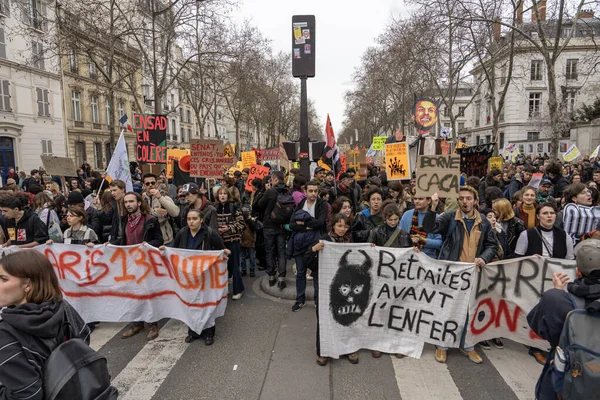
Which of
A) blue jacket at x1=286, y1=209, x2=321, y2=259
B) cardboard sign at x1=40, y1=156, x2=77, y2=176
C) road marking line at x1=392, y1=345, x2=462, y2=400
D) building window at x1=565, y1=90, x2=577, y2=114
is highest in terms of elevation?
building window at x1=565, y1=90, x2=577, y2=114

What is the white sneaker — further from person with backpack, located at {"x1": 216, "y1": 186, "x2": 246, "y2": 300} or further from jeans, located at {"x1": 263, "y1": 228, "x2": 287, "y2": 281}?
jeans, located at {"x1": 263, "y1": 228, "x2": 287, "y2": 281}

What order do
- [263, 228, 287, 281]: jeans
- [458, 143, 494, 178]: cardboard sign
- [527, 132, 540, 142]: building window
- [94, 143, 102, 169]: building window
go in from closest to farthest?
1. [263, 228, 287, 281]: jeans
2. [458, 143, 494, 178]: cardboard sign
3. [94, 143, 102, 169]: building window
4. [527, 132, 540, 142]: building window

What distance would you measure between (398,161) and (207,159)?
3417 mm

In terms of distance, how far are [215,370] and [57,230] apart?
307cm

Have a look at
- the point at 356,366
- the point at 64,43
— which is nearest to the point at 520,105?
the point at 64,43

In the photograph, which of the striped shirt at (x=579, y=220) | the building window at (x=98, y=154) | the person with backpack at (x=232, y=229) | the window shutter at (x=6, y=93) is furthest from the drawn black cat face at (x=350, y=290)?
the building window at (x=98, y=154)

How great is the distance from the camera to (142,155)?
8.12 meters

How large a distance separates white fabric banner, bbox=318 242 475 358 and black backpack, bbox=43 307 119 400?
2.44 m

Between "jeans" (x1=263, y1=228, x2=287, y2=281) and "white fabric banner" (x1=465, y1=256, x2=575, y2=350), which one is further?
"jeans" (x1=263, y1=228, x2=287, y2=281)

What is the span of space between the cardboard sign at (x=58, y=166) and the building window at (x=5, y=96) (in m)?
18.8

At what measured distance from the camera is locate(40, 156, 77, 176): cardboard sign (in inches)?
348

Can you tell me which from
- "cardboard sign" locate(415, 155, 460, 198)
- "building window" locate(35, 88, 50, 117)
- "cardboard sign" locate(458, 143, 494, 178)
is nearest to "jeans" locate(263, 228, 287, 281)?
"cardboard sign" locate(415, 155, 460, 198)

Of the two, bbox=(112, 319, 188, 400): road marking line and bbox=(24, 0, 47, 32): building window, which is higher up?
bbox=(24, 0, 47, 32): building window

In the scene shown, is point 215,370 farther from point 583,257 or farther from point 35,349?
point 583,257
